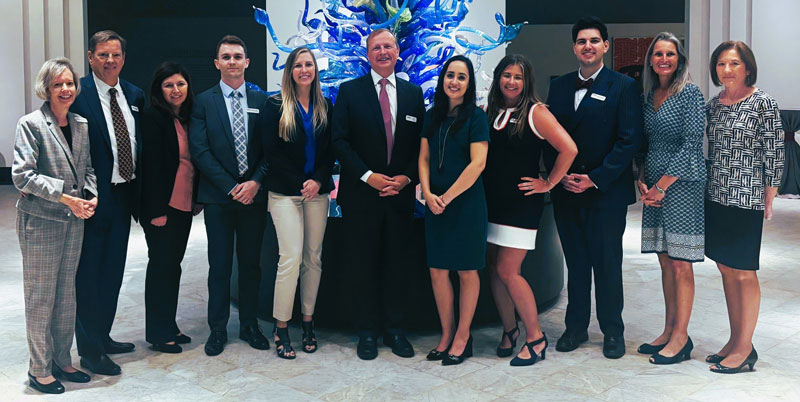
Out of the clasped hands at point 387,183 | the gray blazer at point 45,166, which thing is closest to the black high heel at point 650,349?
the clasped hands at point 387,183

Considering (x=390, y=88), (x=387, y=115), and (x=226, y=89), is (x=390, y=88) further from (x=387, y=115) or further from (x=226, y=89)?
(x=226, y=89)

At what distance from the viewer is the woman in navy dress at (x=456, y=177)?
3.55 meters

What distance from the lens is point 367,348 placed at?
151 inches

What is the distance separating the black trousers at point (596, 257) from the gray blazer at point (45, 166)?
2.30 m

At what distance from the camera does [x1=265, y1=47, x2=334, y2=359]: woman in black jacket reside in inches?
147

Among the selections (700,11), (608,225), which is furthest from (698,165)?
(700,11)

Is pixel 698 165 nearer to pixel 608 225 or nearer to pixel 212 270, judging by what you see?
pixel 608 225

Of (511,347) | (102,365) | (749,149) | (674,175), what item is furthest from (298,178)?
(749,149)

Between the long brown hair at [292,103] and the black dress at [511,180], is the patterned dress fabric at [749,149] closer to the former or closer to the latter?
the black dress at [511,180]

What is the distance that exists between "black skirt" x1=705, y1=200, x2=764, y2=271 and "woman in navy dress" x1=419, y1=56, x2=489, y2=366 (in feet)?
3.52

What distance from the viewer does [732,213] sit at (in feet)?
11.6

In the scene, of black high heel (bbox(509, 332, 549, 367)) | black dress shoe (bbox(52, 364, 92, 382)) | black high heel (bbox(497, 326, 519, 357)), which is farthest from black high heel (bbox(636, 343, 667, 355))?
black dress shoe (bbox(52, 364, 92, 382))

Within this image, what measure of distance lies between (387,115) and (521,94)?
2.16ft

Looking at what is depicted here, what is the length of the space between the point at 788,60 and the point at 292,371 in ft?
28.0
